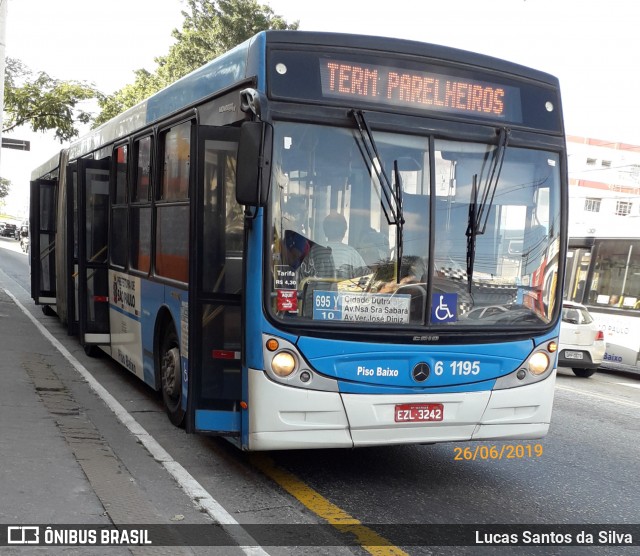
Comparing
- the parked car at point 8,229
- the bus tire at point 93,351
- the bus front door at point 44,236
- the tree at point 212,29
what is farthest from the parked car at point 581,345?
the parked car at point 8,229

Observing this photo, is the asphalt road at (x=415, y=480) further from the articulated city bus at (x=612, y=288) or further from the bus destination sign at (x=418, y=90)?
the articulated city bus at (x=612, y=288)

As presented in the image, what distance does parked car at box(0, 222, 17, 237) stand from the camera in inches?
3278

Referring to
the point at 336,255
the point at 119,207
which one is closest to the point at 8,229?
the point at 119,207

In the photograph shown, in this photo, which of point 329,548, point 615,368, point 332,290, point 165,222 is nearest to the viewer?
point 329,548

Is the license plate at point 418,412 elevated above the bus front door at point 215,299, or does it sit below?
below

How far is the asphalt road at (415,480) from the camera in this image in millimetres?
5422

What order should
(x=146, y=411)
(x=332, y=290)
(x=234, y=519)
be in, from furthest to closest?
(x=146, y=411), (x=332, y=290), (x=234, y=519)

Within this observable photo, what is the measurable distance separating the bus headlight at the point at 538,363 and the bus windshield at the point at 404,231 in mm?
242

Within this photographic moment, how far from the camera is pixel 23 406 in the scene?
307 inches

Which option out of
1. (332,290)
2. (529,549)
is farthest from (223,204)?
(529,549)

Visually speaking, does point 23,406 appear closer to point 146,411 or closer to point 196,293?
point 146,411

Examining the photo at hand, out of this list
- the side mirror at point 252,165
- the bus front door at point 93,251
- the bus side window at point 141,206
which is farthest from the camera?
the bus front door at point 93,251

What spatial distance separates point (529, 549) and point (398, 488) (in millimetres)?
1321

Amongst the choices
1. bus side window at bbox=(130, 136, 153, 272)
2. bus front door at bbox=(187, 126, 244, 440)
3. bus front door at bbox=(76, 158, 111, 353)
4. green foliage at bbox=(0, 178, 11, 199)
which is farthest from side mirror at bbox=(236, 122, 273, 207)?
green foliage at bbox=(0, 178, 11, 199)
